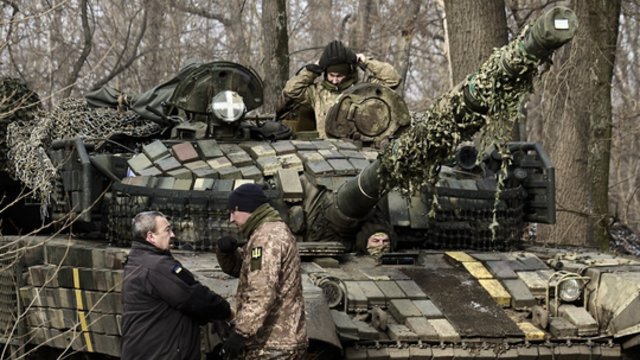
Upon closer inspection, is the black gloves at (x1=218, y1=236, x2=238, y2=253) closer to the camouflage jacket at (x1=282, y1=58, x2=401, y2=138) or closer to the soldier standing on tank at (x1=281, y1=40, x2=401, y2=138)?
the soldier standing on tank at (x1=281, y1=40, x2=401, y2=138)

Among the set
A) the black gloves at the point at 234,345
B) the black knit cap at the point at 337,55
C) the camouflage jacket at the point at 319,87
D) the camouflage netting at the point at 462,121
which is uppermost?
the black knit cap at the point at 337,55

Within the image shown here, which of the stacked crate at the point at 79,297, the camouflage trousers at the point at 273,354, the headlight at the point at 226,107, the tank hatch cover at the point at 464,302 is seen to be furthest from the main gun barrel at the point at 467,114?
the stacked crate at the point at 79,297

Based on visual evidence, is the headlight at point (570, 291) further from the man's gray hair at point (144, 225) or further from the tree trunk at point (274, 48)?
the tree trunk at point (274, 48)

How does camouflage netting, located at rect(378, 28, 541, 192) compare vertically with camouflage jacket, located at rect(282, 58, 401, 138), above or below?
below

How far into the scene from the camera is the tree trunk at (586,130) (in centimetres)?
1466

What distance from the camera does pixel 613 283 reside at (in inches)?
316

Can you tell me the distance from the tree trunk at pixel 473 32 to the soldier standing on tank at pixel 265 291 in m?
7.97

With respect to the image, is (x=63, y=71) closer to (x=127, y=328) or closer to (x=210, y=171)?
(x=210, y=171)

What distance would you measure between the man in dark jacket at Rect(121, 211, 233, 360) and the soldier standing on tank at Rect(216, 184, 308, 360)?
9.8 inches

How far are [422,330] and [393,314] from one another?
34cm

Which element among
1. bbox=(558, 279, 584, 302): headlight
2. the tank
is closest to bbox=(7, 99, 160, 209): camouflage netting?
the tank

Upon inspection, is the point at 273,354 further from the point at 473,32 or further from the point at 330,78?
the point at 473,32

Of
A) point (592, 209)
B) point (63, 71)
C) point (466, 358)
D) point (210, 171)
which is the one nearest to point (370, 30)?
point (63, 71)

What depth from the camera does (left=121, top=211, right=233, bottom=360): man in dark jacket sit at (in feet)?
22.7
